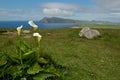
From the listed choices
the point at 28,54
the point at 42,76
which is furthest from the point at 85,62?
the point at 28,54

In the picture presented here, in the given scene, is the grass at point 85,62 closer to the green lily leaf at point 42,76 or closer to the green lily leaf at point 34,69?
the green lily leaf at point 42,76

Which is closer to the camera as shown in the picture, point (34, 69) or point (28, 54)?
point (34, 69)

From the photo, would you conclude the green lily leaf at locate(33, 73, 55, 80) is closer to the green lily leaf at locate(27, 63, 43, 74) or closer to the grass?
the green lily leaf at locate(27, 63, 43, 74)

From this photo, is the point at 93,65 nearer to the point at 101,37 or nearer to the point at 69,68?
the point at 69,68

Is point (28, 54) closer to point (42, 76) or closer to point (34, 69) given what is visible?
point (34, 69)

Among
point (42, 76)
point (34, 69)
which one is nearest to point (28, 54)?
point (34, 69)

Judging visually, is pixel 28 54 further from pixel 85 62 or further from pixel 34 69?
pixel 85 62

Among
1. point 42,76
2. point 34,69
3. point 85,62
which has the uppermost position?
point 34,69

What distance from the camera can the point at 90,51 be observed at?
2308 centimetres

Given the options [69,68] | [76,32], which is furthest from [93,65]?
[76,32]

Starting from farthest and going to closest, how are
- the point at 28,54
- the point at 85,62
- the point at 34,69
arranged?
the point at 85,62
the point at 28,54
the point at 34,69

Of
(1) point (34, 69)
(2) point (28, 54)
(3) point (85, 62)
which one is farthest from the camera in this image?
(3) point (85, 62)

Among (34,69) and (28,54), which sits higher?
(28,54)

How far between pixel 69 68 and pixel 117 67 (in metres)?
3.76
